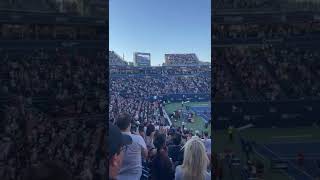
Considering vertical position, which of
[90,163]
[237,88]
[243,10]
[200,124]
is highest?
[243,10]

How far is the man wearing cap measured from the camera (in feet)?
23.9

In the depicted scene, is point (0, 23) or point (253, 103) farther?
point (253, 103)

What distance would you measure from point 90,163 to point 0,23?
2495 millimetres

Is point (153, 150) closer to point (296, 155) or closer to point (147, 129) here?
point (147, 129)

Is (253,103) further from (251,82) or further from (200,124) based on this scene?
(200,124)

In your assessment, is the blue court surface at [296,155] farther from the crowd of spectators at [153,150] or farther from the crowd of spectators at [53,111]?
the crowd of spectators at [53,111]

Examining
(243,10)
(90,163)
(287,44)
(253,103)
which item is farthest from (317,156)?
(90,163)

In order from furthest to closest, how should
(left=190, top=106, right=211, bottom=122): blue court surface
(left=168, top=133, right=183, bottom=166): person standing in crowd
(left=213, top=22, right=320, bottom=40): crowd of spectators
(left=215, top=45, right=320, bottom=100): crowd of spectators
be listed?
(left=215, top=45, right=320, bottom=100): crowd of spectators < (left=213, top=22, right=320, bottom=40): crowd of spectators < (left=190, top=106, right=211, bottom=122): blue court surface < (left=168, top=133, right=183, bottom=166): person standing in crowd

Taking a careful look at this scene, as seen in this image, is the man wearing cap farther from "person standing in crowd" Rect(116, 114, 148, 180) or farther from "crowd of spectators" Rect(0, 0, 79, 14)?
"crowd of spectators" Rect(0, 0, 79, 14)

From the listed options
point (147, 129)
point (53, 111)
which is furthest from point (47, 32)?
point (147, 129)

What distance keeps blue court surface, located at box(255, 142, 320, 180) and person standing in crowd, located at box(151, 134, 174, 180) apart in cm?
158

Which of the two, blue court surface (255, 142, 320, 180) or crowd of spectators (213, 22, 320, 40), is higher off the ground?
crowd of spectators (213, 22, 320, 40)

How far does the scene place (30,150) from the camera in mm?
7375

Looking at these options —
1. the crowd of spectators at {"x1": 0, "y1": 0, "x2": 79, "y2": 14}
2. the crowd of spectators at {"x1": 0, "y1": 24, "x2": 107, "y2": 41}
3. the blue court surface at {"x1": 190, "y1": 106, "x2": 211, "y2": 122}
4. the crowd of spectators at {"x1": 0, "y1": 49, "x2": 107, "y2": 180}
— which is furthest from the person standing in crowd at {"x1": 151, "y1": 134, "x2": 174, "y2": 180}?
the crowd of spectators at {"x1": 0, "y1": 0, "x2": 79, "y2": 14}
